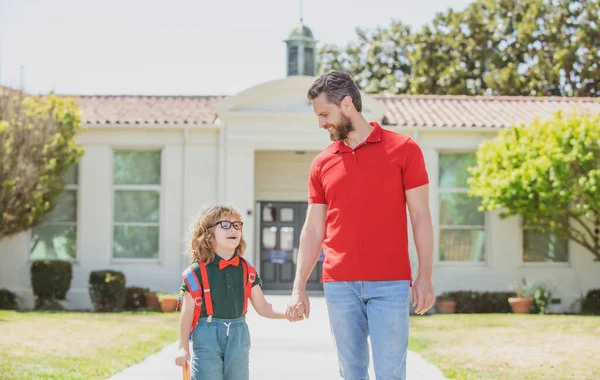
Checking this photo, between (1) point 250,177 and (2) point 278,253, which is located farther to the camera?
(2) point 278,253

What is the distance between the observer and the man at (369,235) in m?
4.77

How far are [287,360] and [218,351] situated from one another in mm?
4971

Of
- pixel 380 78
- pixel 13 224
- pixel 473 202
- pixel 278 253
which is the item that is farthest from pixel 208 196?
pixel 380 78

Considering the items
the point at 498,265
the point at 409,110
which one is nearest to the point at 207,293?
the point at 498,265

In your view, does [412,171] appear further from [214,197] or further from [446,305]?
[214,197]

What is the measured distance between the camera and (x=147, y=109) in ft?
70.1

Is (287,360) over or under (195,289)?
under

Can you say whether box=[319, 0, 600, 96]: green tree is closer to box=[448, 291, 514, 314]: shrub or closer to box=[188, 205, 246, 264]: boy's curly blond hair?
box=[448, 291, 514, 314]: shrub

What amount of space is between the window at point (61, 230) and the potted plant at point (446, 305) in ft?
26.2

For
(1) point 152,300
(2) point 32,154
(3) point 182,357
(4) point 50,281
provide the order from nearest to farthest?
(3) point 182,357 < (2) point 32,154 < (1) point 152,300 < (4) point 50,281

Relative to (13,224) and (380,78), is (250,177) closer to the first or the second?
(13,224)

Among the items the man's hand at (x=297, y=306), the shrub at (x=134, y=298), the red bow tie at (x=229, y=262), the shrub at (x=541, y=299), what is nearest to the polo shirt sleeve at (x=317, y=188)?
the man's hand at (x=297, y=306)

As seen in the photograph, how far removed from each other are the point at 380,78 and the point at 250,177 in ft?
63.0

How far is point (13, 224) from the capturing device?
18125 millimetres
